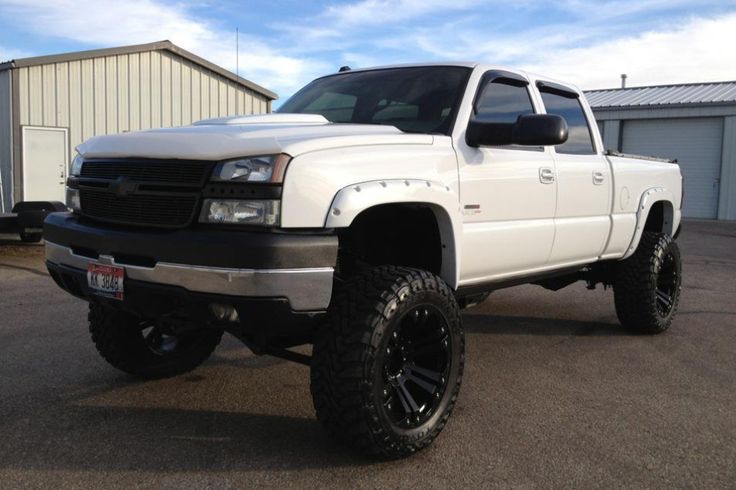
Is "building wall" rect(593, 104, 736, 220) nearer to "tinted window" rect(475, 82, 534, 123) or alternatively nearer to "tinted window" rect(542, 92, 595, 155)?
"tinted window" rect(542, 92, 595, 155)

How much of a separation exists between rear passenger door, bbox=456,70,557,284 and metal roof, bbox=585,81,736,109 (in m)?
21.2

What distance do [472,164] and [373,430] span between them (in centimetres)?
158

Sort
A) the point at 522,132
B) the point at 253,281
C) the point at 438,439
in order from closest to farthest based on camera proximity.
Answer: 1. the point at 253,281
2. the point at 438,439
3. the point at 522,132

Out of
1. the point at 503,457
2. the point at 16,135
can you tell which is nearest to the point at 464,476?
the point at 503,457

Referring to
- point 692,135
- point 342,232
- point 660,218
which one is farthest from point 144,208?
point 692,135

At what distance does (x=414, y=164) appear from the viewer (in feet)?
11.3

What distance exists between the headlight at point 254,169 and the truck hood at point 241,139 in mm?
29

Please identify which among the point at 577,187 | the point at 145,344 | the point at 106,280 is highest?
the point at 577,187

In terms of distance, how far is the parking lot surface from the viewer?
308 centimetres

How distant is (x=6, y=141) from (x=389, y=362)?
1241cm

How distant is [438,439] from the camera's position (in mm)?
3547

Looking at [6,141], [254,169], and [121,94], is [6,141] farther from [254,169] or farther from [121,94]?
[254,169]

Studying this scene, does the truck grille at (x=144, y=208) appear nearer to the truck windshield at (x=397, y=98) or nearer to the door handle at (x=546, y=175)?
the truck windshield at (x=397, y=98)

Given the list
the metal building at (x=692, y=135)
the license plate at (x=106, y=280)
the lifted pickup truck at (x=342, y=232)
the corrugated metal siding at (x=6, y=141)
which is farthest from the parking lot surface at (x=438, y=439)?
the metal building at (x=692, y=135)
